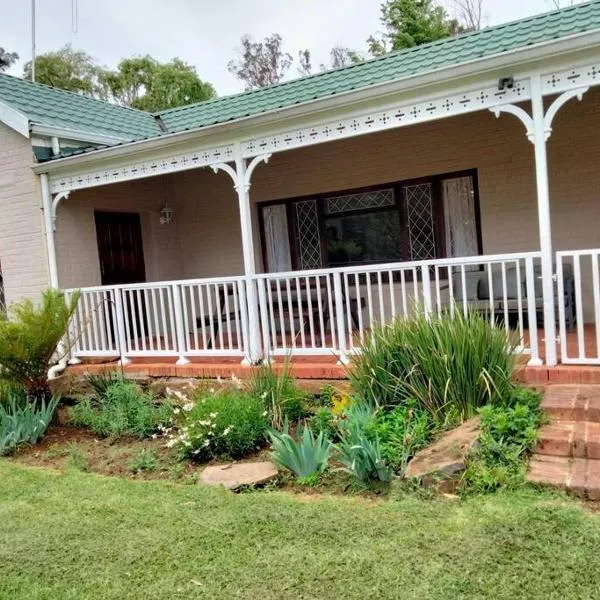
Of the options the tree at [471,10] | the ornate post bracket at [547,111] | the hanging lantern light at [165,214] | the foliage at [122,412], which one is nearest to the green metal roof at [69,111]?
the hanging lantern light at [165,214]

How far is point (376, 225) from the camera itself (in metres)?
8.61

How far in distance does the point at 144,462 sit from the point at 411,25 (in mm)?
22370

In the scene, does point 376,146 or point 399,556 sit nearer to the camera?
point 399,556

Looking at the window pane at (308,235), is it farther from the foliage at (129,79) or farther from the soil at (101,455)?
the foliage at (129,79)

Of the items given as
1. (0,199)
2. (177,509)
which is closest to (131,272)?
(0,199)

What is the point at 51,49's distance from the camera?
28922 millimetres

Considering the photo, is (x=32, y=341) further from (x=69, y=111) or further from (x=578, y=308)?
(x=578, y=308)

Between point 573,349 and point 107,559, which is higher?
point 573,349

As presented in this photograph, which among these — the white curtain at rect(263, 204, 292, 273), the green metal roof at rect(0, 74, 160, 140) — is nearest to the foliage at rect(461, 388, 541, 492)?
the white curtain at rect(263, 204, 292, 273)

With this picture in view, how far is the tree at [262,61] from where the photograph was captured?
31.5 m

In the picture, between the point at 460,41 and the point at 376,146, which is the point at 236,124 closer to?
the point at 376,146

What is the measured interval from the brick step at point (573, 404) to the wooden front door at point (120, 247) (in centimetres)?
660

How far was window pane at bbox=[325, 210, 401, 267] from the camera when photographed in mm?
8508

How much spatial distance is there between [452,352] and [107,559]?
9.10ft
